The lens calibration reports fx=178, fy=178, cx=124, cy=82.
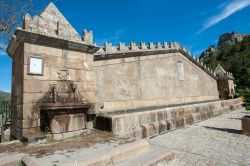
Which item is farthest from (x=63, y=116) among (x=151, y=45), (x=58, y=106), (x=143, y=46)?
(x=151, y=45)

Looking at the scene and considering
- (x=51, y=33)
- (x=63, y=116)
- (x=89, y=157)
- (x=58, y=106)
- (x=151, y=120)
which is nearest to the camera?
(x=89, y=157)

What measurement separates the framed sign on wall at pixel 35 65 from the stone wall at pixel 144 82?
4233 mm

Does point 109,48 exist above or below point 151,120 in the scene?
above

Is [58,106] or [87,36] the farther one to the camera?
[87,36]

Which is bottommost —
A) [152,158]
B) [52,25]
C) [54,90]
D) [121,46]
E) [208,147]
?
[208,147]

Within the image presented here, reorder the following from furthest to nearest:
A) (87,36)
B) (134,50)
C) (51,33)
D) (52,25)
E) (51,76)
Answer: (134,50), (87,36), (52,25), (51,33), (51,76)

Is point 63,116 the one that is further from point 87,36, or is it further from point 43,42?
point 87,36

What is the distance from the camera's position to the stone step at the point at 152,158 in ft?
10.3

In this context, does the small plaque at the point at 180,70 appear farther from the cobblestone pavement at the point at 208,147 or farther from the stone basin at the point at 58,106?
the stone basin at the point at 58,106

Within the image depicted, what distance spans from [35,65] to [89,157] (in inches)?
109

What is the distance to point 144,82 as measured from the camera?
1066 centimetres

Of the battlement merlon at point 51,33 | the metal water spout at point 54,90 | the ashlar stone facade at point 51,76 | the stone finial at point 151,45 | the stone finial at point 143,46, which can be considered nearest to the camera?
the ashlar stone facade at point 51,76

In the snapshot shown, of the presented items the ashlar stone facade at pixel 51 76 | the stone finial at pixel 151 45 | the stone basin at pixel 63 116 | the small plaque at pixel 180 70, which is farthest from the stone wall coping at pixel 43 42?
the small plaque at pixel 180 70

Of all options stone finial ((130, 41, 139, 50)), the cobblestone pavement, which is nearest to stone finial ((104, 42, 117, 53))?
stone finial ((130, 41, 139, 50))
